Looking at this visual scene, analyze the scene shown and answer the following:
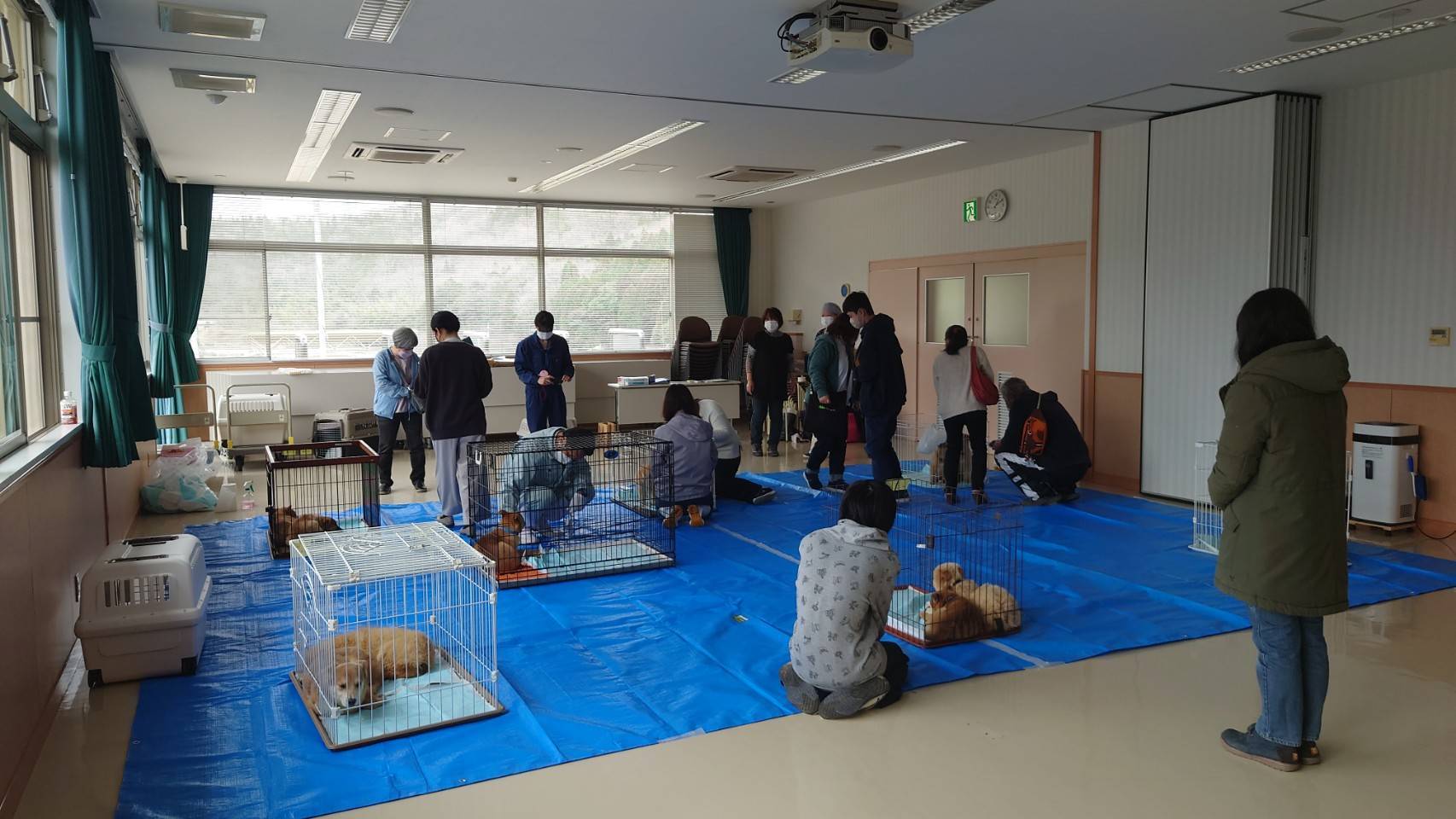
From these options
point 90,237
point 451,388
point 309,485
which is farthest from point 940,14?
point 309,485

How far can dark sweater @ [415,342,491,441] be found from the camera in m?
6.49

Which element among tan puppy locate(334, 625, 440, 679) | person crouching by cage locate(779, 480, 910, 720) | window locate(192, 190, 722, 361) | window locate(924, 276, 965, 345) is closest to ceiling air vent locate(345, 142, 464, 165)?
window locate(192, 190, 722, 361)

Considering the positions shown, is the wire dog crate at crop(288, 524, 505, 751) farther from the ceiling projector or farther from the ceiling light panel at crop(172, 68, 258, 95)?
the ceiling light panel at crop(172, 68, 258, 95)

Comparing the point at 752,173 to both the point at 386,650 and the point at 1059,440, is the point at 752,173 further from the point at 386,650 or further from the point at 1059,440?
the point at 386,650

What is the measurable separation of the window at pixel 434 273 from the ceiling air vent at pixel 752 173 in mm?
2764

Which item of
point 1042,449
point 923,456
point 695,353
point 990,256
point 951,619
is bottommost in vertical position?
point 951,619

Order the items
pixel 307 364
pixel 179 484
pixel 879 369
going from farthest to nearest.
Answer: pixel 307 364 < pixel 179 484 < pixel 879 369

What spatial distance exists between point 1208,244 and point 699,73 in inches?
151

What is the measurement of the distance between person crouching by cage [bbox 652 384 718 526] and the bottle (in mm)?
3283

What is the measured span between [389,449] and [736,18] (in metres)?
4.97

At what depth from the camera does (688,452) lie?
262 inches

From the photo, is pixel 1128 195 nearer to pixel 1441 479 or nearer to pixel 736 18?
pixel 1441 479

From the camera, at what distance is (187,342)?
10305 mm

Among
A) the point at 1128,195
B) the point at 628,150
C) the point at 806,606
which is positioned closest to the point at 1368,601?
the point at 806,606
